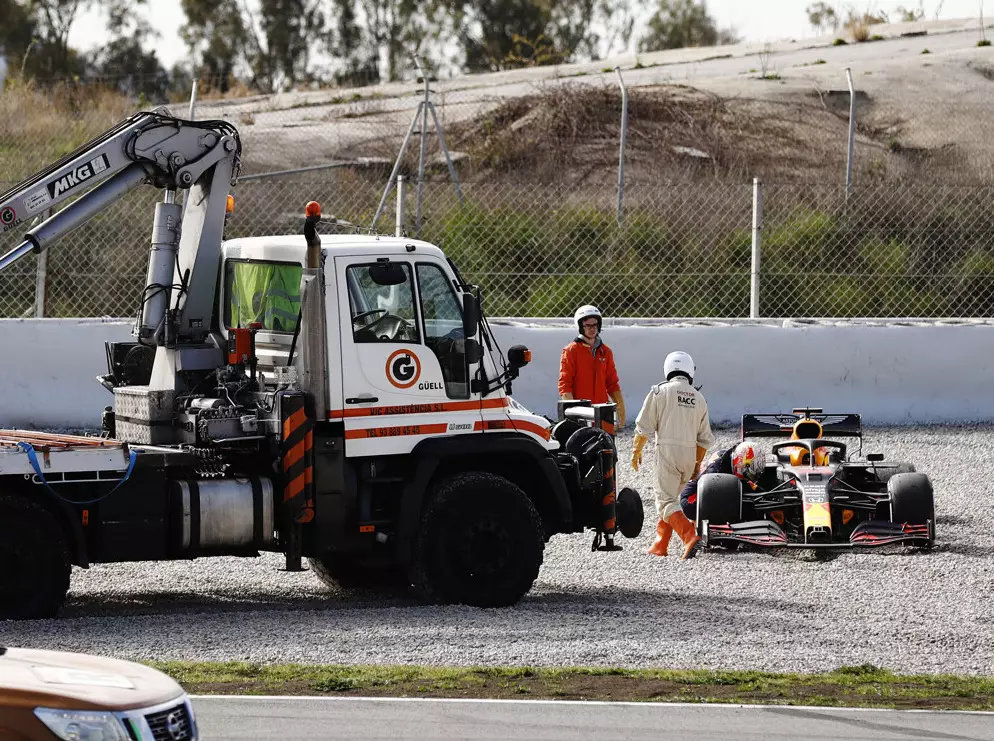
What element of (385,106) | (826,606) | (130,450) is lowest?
(826,606)

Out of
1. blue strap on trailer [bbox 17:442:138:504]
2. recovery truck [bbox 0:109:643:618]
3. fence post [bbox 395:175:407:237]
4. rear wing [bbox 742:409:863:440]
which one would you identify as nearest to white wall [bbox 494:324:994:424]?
fence post [bbox 395:175:407:237]

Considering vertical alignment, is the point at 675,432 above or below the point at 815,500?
above

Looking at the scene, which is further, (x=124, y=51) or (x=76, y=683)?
(x=124, y=51)

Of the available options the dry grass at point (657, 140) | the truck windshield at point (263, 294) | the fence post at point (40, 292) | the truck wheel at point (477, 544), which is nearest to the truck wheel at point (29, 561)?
the truck windshield at point (263, 294)

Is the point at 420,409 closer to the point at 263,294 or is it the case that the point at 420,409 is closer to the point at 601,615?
the point at 263,294

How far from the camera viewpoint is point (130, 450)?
9.93 metres

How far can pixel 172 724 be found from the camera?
5383mm

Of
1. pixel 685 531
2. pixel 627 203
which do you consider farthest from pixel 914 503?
pixel 627 203

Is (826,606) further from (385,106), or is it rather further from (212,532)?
(385,106)

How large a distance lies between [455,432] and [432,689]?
275 centimetres

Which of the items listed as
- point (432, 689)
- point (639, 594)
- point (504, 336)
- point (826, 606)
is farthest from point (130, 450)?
point (504, 336)

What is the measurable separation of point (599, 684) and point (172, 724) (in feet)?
11.1

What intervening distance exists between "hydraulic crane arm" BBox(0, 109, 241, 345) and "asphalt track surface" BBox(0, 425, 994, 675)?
1911mm

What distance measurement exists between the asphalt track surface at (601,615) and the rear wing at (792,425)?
1.14 meters
